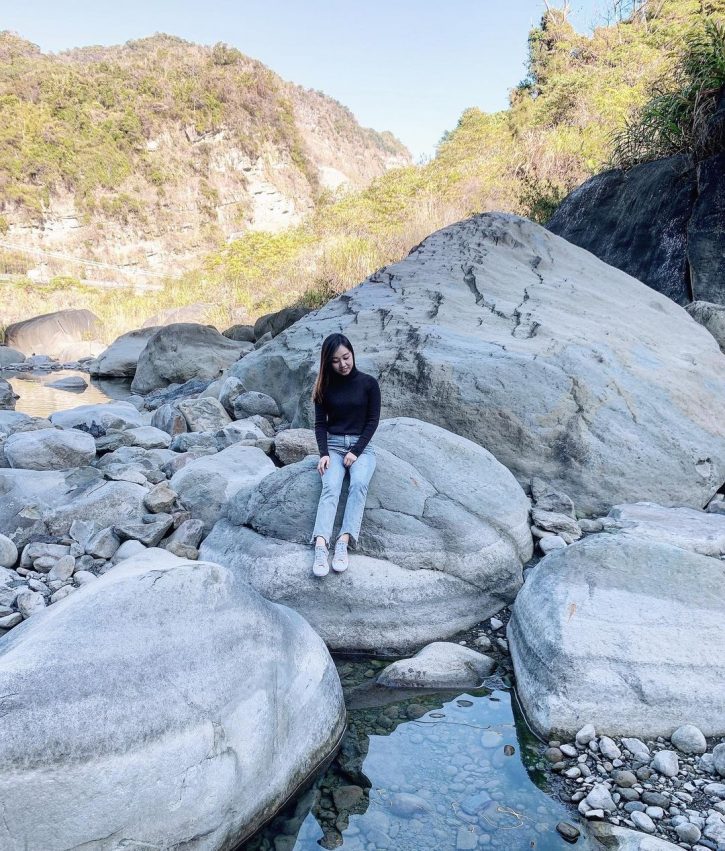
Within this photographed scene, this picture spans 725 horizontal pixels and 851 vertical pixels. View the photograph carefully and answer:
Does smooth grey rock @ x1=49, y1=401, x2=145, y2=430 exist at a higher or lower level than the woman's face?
lower

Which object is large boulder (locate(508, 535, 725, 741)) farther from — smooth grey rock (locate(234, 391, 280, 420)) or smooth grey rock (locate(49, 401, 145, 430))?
smooth grey rock (locate(49, 401, 145, 430))

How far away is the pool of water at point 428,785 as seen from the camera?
2311 mm

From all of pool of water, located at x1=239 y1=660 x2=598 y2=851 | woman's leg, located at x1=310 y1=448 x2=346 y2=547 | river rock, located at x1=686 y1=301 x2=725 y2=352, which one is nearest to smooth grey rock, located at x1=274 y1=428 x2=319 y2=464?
woman's leg, located at x1=310 y1=448 x2=346 y2=547

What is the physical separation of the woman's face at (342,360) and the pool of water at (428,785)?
6.02 ft

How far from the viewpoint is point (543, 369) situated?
5.09 m

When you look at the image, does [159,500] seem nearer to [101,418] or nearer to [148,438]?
[148,438]

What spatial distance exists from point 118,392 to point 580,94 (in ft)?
45.4

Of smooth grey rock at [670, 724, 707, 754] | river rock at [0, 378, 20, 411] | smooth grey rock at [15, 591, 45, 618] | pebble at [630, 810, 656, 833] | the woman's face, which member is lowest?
river rock at [0, 378, 20, 411]

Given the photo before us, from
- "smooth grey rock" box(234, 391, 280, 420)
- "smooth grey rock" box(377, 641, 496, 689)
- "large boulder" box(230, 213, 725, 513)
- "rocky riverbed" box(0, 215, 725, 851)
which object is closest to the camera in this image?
"rocky riverbed" box(0, 215, 725, 851)

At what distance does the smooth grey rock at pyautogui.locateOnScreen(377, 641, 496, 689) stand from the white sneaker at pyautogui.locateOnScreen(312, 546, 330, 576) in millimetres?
555

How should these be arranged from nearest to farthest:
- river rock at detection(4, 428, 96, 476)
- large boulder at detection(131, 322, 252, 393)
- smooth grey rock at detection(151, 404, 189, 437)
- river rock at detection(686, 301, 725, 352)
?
1. river rock at detection(4, 428, 96, 476)
2. smooth grey rock at detection(151, 404, 189, 437)
3. river rock at detection(686, 301, 725, 352)
4. large boulder at detection(131, 322, 252, 393)

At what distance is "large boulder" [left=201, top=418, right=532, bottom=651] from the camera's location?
3471mm

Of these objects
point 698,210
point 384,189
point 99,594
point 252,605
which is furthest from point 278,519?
point 384,189

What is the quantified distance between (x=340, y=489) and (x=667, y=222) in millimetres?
6725
